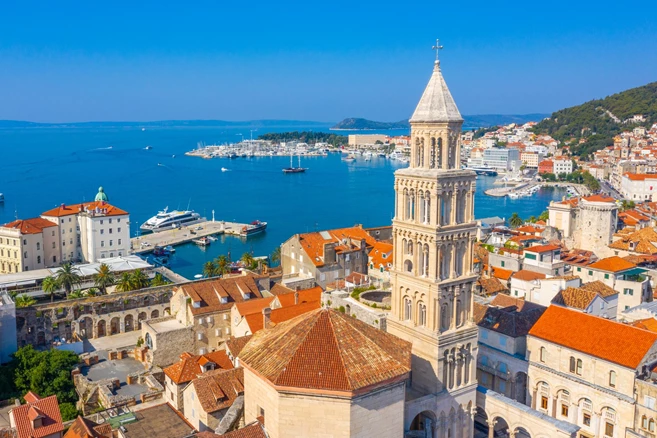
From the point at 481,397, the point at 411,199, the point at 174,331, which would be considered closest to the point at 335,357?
the point at 411,199

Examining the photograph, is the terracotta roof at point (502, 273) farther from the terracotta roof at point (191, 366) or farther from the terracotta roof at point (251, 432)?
the terracotta roof at point (251, 432)

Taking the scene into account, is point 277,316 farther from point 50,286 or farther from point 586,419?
point 50,286

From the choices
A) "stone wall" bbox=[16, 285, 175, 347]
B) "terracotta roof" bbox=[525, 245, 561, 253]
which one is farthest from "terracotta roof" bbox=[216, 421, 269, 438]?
"terracotta roof" bbox=[525, 245, 561, 253]

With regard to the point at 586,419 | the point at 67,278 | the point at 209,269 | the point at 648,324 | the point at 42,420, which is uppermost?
the point at 648,324

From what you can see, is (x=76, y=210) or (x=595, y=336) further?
(x=76, y=210)

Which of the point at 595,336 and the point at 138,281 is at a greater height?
the point at 595,336

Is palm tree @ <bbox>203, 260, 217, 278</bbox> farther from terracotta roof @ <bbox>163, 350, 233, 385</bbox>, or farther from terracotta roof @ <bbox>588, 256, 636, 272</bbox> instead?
terracotta roof @ <bbox>588, 256, 636, 272</bbox>

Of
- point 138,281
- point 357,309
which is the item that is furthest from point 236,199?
point 357,309
